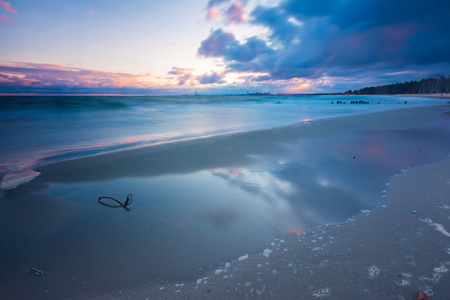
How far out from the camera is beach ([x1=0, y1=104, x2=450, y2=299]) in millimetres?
2158

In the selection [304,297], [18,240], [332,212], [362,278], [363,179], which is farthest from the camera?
[363,179]

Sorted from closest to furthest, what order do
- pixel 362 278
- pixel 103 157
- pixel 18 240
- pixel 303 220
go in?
pixel 362 278, pixel 18 240, pixel 303 220, pixel 103 157

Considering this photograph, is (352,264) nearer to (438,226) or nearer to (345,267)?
(345,267)

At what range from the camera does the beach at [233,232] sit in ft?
7.08

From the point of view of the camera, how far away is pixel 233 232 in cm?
302

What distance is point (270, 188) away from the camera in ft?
14.7

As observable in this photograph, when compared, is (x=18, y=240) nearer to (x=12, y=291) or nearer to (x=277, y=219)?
(x=12, y=291)

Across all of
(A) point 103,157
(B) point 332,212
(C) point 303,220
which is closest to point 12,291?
(C) point 303,220

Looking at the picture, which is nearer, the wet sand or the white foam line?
the wet sand

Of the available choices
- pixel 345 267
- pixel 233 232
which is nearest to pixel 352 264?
pixel 345 267

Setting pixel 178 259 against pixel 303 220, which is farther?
pixel 303 220

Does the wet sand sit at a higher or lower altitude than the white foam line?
lower

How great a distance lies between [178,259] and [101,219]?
175 cm

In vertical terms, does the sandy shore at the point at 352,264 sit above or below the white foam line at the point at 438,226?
below
